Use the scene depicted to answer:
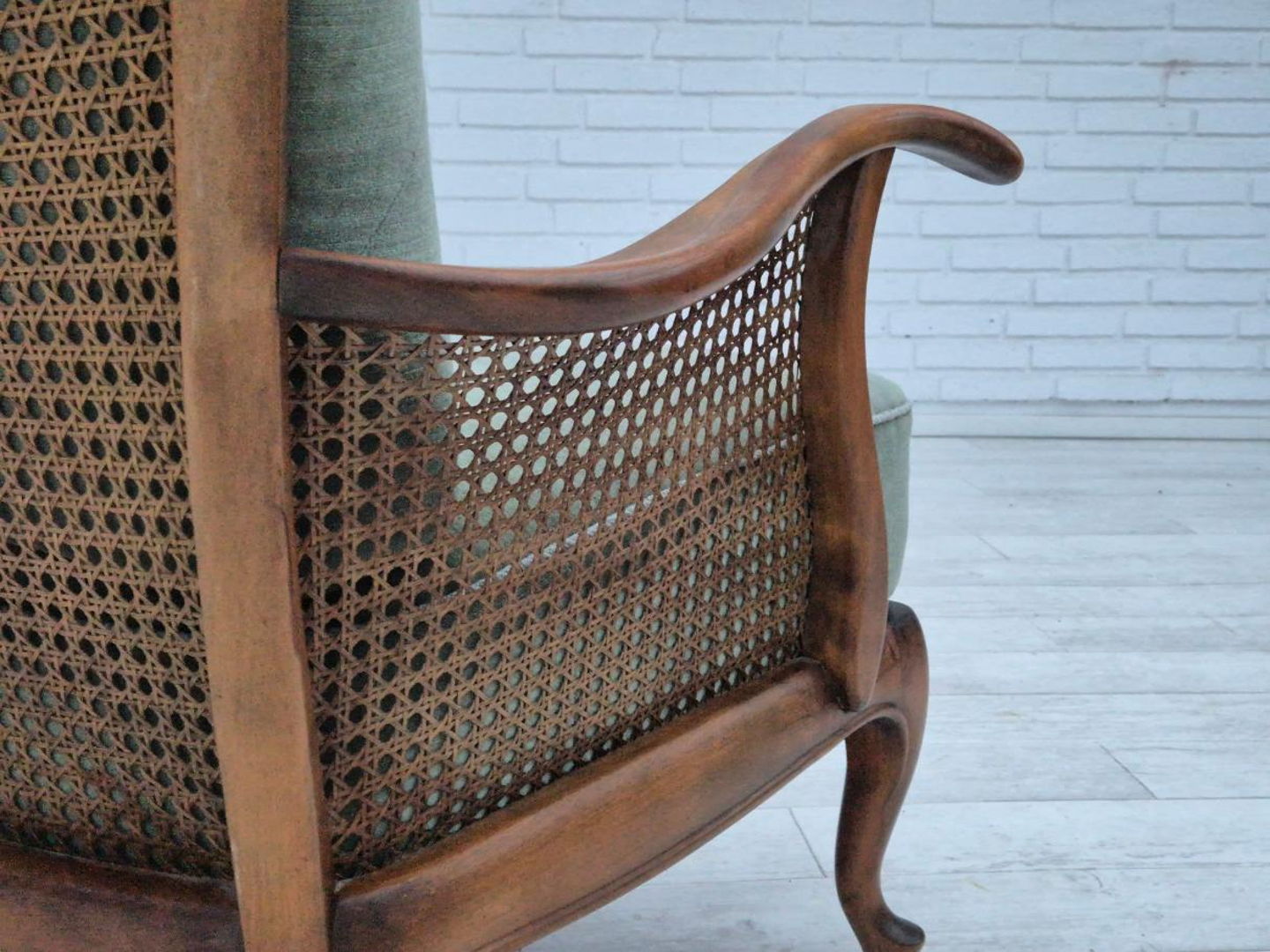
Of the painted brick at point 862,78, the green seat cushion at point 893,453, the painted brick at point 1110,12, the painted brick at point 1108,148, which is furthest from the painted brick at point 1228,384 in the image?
the green seat cushion at point 893,453

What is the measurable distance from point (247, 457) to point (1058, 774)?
127cm

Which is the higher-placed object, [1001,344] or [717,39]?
[717,39]

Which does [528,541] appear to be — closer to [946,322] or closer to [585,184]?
[585,184]

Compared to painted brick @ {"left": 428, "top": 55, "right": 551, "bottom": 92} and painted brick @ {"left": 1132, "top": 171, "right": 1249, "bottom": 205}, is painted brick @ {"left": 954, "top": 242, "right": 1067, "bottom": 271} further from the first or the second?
painted brick @ {"left": 428, "top": 55, "right": 551, "bottom": 92}

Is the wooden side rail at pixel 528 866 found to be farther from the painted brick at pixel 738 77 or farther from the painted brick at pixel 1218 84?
the painted brick at pixel 1218 84

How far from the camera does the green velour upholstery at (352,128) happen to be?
0.61 m

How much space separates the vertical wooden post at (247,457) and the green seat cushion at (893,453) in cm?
57

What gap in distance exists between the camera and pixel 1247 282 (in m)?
3.28

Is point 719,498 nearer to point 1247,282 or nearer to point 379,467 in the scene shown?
point 379,467

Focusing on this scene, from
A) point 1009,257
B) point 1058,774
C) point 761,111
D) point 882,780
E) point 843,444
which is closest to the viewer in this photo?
point 843,444

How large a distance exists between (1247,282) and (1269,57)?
0.54 m

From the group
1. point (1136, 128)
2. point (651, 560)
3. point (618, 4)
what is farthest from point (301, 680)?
point (1136, 128)

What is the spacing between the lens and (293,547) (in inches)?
20.2

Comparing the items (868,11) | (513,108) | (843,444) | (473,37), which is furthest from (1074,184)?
(843,444)
